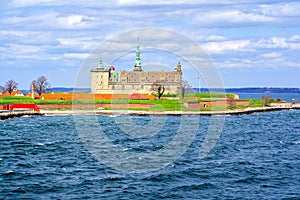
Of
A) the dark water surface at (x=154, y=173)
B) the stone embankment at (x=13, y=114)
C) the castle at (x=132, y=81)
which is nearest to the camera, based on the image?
the dark water surface at (x=154, y=173)

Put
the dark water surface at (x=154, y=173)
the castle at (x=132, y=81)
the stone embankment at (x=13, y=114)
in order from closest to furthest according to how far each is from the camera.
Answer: the dark water surface at (x=154, y=173) → the stone embankment at (x=13, y=114) → the castle at (x=132, y=81)

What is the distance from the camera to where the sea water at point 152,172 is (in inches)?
1308

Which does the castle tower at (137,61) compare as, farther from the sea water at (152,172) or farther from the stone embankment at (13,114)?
the sea water at (152,172)

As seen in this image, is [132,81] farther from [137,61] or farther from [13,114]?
[13,114]

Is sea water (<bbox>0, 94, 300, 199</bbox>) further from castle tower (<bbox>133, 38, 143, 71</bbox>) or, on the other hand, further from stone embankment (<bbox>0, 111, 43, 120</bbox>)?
castle tower (<bbox>133, 38, 143, 71</bbox>)

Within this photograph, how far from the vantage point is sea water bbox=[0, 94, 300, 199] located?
109 ft

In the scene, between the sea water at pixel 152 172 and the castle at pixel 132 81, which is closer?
the sea water at pixel 152 172

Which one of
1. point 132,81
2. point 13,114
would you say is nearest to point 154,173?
point 13,114

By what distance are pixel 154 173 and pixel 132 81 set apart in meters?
130

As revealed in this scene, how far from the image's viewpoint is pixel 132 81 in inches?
6644

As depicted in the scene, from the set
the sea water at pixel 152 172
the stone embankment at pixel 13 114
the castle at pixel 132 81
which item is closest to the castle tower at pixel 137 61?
the castle at pixel 132 81

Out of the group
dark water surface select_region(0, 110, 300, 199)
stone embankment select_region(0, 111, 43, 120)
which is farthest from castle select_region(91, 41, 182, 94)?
dark water surface select_region(0, 110, 300, 199)

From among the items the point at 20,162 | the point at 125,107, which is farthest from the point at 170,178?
the point at 125,107

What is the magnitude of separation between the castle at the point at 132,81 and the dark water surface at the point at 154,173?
345 feet
